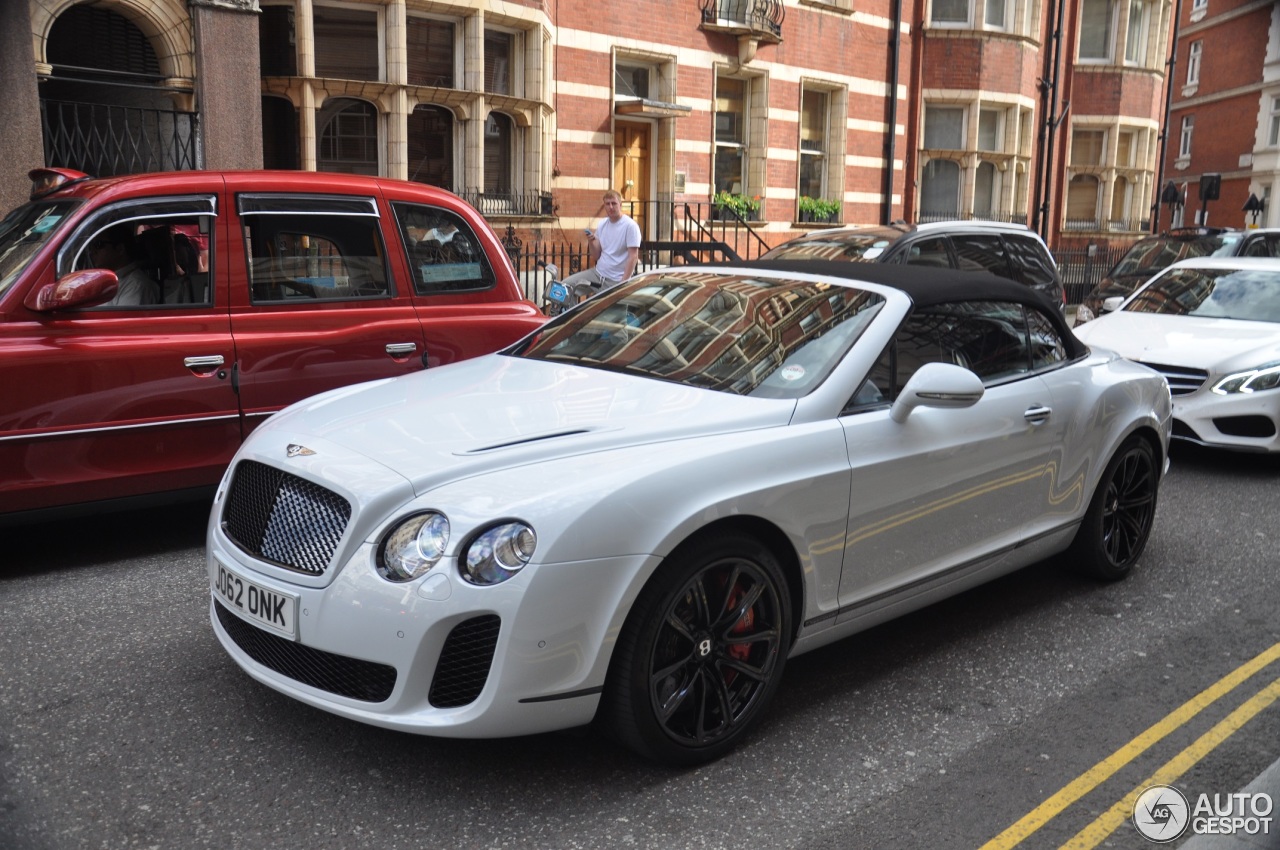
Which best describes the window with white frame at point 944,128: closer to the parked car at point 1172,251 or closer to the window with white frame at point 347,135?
the parked car at point 1172,251

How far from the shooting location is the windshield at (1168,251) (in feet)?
46.3

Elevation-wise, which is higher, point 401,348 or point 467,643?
point 401,348

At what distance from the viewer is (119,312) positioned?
5.45m

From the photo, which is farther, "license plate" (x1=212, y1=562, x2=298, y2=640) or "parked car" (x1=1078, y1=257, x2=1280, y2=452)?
"parked car" (x1=1078, y1=257, x2=1280, y2=452)

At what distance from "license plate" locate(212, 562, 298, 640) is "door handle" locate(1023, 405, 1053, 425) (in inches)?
118

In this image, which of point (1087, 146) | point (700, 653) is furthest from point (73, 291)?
point (1087, 146)

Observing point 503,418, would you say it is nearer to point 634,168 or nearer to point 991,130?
point 634,168

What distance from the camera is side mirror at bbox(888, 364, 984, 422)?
404cm

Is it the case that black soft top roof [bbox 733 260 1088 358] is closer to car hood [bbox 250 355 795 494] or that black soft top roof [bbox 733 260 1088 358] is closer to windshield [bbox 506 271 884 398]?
windshield [bbox 506 271 884 398]

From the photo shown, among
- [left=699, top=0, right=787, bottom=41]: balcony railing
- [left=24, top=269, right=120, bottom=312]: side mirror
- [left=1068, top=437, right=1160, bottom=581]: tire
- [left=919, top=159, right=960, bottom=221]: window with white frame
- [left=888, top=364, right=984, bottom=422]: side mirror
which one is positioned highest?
[left=699, top=0, right=787, bottom=41]: balcony railing

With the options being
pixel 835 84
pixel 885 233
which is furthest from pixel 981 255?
pixel 835 84

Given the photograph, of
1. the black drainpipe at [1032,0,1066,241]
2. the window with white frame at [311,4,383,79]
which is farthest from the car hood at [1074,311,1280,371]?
the black drainpipe at [1032,0,1066,241]

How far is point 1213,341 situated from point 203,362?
23.1ft

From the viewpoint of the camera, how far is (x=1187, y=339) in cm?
864
